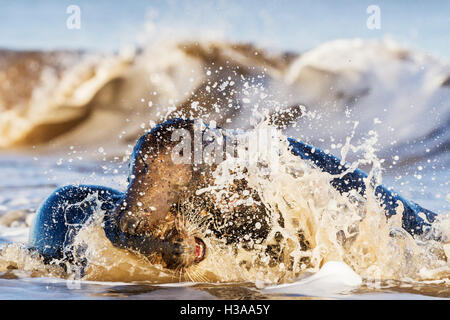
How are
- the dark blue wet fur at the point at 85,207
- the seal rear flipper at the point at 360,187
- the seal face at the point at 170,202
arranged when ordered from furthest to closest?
the seal rear flipper at the point at 360,187
the dark blue wet fur at the point at 85,207
the seal face at the point at 170,202

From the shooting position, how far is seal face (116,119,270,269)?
2.77 meters

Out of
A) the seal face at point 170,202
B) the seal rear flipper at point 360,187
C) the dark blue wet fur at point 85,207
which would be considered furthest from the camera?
the seal rear flipper at point 360,187

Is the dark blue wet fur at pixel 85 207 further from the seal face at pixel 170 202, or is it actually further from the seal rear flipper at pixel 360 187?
the seal face at pixel 170 202

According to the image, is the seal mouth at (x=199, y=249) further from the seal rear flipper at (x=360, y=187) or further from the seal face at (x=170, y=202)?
the seal rear flipper at (x=360, y=187)

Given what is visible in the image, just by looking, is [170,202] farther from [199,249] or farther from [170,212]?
[199,249]

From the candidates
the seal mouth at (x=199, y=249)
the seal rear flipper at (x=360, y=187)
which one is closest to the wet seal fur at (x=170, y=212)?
the seal mouth at (x=199, y=249)

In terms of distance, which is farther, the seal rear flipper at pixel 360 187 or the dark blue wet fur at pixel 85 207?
the seal rear flipper at pixel 360 187

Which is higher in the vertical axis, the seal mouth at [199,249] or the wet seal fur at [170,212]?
the wet seal fur at [170,212]

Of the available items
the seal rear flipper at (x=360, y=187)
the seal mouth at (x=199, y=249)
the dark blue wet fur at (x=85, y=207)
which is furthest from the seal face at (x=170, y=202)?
the seal rear flipper at (x=360, y=187)

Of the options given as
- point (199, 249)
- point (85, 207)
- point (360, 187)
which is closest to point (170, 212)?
point (199, 249)

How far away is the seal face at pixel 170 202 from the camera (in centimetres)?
277

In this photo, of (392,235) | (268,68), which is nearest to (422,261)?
(392,235)

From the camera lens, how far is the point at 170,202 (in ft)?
9.14

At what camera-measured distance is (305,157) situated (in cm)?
339
